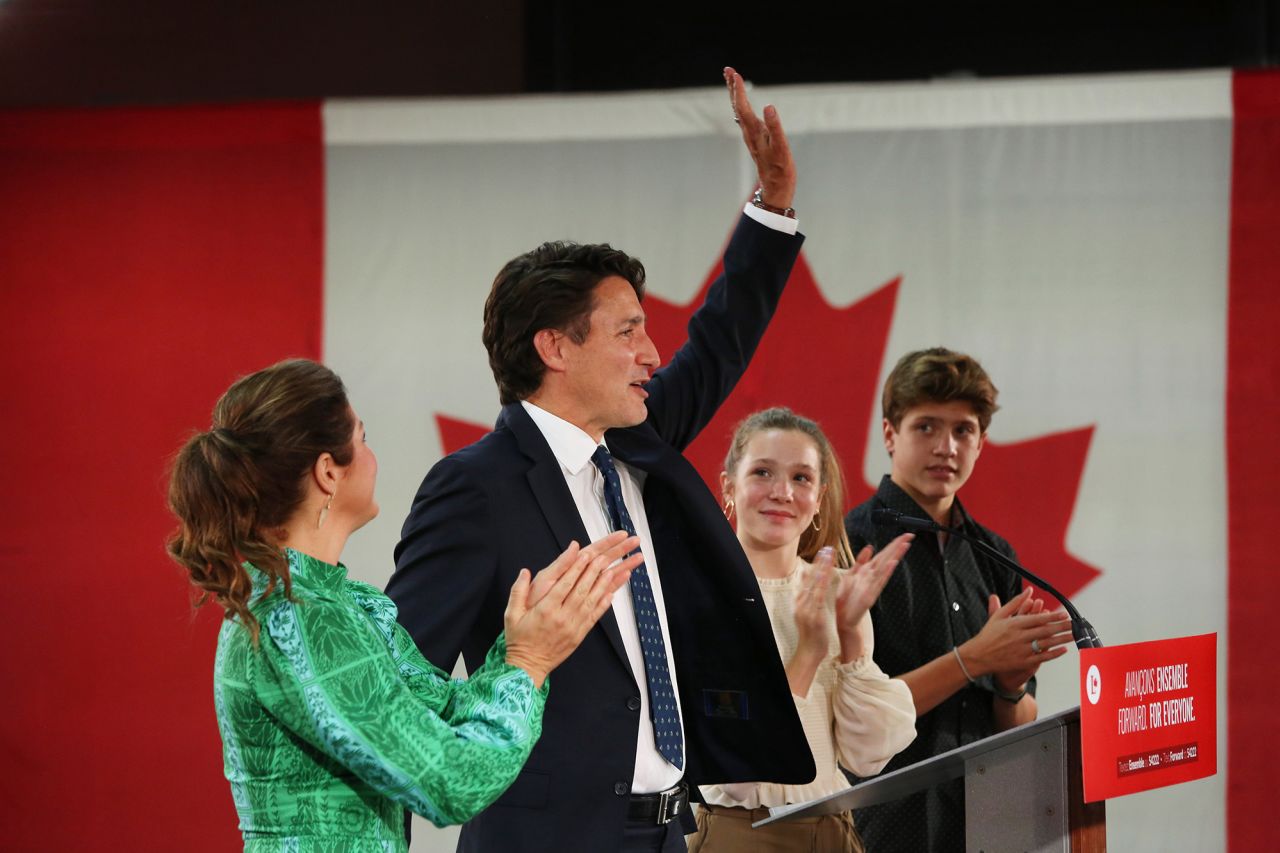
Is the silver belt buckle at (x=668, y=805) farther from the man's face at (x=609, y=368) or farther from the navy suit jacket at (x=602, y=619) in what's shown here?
the man's face at (x=609, y=368)

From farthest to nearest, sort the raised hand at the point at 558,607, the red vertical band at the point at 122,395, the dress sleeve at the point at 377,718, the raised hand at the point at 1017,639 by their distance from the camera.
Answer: the red vertical band at the point at 122,395
the raised hand at the point at 1017,639
the raised hand at the point at 558,607
the dress sleeve at the point at 377,718

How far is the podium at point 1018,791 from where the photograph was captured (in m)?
1.80

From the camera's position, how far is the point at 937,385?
2.88 metres

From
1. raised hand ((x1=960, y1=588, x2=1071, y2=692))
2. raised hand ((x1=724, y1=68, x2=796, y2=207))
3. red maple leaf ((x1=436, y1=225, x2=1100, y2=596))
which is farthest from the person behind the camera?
red maple leaf ((x1=436, y1=225, x2=1100, y2=596))

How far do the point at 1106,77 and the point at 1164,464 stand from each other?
1054 mm

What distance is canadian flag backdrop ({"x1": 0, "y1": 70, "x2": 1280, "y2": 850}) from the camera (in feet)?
11.8

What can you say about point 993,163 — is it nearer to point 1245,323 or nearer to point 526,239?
point 1245,323

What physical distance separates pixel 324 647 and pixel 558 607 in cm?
25

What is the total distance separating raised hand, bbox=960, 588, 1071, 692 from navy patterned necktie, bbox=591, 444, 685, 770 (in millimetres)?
830

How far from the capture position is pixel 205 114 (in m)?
4.00

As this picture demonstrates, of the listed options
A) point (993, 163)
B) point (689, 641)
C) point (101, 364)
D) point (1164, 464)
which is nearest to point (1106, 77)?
point (993, 163)

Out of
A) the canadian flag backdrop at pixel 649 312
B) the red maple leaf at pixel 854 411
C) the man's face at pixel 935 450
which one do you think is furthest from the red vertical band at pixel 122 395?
the man's face at pixel 935 450

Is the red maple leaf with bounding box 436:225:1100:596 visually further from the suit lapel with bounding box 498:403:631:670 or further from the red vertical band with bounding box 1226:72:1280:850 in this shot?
the suit lapel with bounding box 498:403:631:670

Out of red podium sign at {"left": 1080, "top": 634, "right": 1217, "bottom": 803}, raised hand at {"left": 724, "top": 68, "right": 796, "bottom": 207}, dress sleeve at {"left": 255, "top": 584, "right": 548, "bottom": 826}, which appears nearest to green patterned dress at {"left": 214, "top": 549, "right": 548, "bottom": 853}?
dress sleeve at {"left": 255, "top": 584, "right": 548, "bottom": 826}
